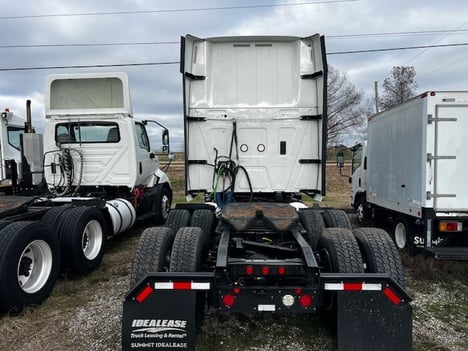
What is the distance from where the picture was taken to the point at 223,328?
12.0ft

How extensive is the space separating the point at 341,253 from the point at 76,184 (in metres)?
5.98

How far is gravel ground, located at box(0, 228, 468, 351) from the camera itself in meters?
3.36

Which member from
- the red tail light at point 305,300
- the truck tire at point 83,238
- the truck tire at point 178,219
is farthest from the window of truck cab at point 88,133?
the red tail light at point 305,300

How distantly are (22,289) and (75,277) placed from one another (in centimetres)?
129

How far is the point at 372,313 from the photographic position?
9.34 ft

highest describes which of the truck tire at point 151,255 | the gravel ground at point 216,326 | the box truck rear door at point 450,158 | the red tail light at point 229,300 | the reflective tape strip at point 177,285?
the box truck rear door at point 450,158

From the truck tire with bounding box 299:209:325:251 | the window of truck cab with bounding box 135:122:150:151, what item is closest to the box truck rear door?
the truck tire with bounding box 299:209:325:251

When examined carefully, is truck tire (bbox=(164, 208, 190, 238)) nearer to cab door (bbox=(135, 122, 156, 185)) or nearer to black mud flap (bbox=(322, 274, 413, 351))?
black mud flap (bbox=(322, 274, 413, 351))

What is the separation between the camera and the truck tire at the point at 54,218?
500cm

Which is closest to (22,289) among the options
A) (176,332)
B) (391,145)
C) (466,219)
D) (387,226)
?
(176,332)

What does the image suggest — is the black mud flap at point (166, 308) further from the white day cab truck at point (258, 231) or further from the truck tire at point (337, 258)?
the truck tire at point (337, 258)

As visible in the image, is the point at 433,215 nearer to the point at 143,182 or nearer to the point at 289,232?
the point at 289,232

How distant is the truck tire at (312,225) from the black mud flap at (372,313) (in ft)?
5.39

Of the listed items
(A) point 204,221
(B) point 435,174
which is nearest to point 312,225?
(A) point 204,221
